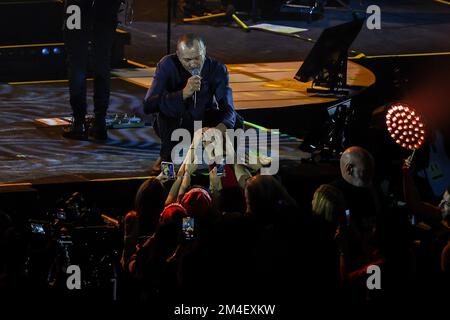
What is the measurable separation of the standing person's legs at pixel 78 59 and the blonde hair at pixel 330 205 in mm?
3426

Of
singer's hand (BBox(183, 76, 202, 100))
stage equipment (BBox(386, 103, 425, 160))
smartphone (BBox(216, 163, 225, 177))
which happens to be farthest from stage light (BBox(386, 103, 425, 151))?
singer's hand (BBox(183, 76, 202, 100))

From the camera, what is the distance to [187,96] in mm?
8117

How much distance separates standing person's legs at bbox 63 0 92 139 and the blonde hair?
343cm

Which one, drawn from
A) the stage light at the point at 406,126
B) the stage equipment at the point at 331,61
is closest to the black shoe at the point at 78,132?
the stage equipment at the point at 331,61

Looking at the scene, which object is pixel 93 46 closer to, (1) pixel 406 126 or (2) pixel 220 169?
(2) pixel 220 169

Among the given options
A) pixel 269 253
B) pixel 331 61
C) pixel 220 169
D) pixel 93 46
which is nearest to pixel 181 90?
pixel 220 169

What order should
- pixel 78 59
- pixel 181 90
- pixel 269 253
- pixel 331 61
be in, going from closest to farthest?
pixel 269 253 < pixel 181 90 < pixel 78 59 < pixel 331 61

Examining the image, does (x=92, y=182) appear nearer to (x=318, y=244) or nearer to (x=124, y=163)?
(x=124, y=163)

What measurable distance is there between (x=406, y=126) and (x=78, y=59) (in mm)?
3373

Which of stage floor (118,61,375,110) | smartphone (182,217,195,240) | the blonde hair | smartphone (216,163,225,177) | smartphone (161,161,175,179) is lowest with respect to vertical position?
stage floor (118,61,375,110)

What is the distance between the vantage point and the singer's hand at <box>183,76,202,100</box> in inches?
313

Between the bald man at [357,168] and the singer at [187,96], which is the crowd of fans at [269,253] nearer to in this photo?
the bald man at [357,168]

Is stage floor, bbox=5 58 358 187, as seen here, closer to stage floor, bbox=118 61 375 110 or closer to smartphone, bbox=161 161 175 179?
stage floor, bbox=118 61 375 110

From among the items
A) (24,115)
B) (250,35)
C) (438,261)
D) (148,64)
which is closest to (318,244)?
(438,261)
